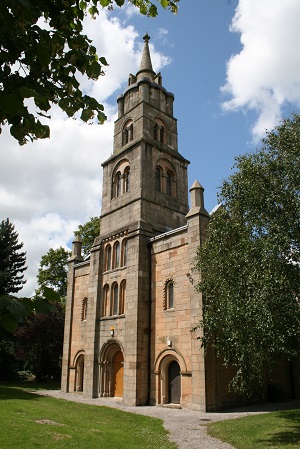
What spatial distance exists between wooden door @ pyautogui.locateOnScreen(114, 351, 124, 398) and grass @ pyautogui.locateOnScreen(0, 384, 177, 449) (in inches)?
159

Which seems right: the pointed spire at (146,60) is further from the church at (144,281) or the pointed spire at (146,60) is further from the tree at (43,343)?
the tree at (43,343)

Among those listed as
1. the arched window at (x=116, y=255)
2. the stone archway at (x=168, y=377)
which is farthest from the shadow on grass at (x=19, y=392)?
the arched window at (x=116, y=255)

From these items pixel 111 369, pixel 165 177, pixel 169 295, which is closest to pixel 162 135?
pixel 165 177

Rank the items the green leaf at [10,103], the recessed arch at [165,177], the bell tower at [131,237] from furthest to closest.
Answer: the recessed arch at [165,177] → the bell tower at [131,237] → the green leaf at [10,103]

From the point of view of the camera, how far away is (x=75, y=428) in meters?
12.9

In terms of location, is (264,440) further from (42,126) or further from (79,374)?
(79,374)

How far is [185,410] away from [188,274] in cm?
631

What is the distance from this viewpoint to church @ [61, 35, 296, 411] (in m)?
18.8

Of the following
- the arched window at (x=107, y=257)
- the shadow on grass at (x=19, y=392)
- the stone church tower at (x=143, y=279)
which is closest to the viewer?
the stone church tower at (x=143, y=279)

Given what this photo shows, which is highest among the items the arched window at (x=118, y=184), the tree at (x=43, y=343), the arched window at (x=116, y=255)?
the arched window at (x=118, y=184)

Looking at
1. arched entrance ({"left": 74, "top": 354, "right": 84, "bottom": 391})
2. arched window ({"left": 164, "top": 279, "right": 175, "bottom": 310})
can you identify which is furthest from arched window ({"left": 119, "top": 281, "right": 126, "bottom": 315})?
arched entrance ({"left": 74, "top": 354, "right": 84, "bottom": 391})

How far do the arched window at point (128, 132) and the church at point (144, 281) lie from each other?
0.27 feet

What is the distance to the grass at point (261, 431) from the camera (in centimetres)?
1098

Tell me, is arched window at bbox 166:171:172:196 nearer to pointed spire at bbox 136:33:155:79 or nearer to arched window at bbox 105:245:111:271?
arched window at bbox 105:245:111:271
